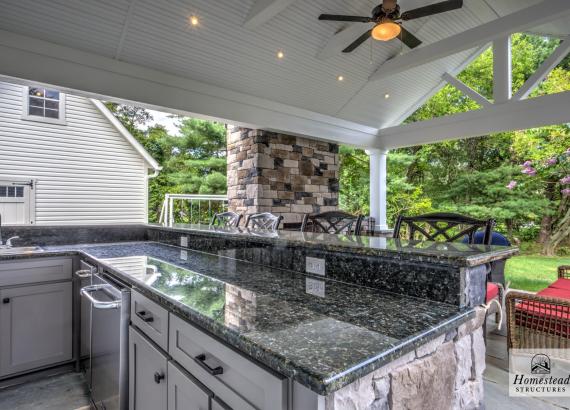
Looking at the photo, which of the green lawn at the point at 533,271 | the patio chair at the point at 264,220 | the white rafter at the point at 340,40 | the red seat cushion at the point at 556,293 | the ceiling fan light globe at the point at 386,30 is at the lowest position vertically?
the green lawn at the point at 533,271

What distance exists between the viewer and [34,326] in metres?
2.40

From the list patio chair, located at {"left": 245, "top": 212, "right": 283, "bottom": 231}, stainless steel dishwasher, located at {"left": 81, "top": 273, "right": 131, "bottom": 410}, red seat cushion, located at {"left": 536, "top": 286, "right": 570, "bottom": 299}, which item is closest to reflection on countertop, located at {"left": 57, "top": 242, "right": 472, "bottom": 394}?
stainless steel dishwasher, located at {"left": 81, "top": 273, "right": 131, "bottom": 410}

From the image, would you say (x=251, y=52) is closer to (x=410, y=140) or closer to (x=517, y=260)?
(x=410, y=140)

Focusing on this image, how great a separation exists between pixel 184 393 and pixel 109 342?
0.87 meters

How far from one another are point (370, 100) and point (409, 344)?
16.9ft

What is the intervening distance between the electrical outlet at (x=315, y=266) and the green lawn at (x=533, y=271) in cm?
613

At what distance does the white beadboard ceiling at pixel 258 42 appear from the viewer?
2.93 m

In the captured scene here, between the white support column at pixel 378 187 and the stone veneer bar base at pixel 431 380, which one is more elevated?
the white support column at pixel 378 187

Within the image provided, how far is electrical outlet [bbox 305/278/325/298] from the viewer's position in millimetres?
1224

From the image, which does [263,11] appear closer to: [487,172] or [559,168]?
[559,168]

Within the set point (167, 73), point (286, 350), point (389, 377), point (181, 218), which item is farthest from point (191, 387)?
point (181, 218)

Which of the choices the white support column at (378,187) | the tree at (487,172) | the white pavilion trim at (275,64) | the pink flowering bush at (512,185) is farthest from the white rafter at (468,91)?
the pink flowering bush at (512,185)

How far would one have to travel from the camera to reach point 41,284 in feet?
7.97

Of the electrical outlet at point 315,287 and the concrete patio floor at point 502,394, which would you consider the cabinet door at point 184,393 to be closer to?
the electrical outlet at point 315,287
